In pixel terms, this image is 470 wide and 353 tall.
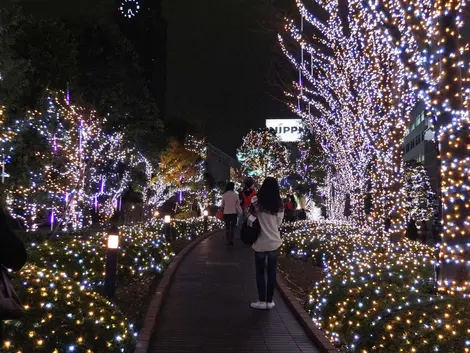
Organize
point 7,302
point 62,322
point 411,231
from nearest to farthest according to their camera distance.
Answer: point 7,302 → point 62,322 → point 411,231

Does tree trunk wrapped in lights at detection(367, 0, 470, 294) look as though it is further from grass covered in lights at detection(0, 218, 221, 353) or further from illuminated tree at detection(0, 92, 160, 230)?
illuminated tree at detection(0, 92, 160, 230)

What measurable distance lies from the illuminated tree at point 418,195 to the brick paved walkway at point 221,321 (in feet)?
62.7

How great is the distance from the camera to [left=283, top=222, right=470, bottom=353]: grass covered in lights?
408 centimetres

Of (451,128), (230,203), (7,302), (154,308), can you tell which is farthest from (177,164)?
(7,302)

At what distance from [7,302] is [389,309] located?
3.57 metres

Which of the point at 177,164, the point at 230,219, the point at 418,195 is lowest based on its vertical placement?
the point at 230,219

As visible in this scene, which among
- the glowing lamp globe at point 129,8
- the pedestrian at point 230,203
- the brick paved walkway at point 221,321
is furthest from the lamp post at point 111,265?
the glowing lamp globe at point 129,8

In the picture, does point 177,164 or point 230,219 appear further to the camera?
point 177,164

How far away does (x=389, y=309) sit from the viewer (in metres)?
4.88

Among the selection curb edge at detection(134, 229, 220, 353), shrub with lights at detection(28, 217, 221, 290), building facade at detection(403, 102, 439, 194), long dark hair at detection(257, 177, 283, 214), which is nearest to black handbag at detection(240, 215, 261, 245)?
long dark hair at detection(257, 177, 283, 214)

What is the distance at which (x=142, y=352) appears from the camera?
496cm

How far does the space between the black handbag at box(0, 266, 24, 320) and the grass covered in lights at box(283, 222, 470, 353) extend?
119 inches

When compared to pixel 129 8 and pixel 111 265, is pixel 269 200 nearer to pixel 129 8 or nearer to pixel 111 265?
pixel 111 265

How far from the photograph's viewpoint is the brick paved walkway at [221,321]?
18.0ft
